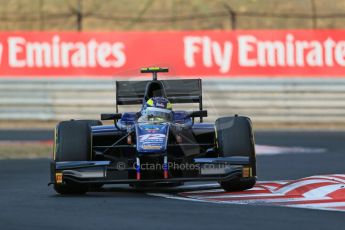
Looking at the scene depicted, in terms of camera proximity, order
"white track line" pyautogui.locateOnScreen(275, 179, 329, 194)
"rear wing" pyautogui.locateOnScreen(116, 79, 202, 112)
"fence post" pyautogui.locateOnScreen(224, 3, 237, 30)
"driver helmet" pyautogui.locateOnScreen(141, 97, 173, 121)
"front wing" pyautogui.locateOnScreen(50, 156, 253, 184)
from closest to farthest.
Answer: "front wing" pyautogui.locateOnScreen(50, 156, 253, 184)
"white track line" pyautogui.locateOnScreen(275, 179, 329, 194)
"driver helmet" pyautogui.locateOnScreen(141, 97, 173, 121)
"rear wing" pyautogui.locateOnScreen(116, 79, 202, 112)
"fence post" pyautogui.locateOnScreen(224, 3, 237, 30)

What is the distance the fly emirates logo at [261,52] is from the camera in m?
22.3

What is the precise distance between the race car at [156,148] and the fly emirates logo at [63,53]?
1026 cm

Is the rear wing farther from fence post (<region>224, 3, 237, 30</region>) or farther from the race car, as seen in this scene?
fence post (<region>224, 3, 237, 30</region>)

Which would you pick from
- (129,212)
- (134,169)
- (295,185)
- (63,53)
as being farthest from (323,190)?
(63,53)

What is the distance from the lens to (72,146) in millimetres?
11438

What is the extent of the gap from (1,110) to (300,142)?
23.5 feet

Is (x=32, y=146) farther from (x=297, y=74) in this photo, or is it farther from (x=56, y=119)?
(x=297, y=74)

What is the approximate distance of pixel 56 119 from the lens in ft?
76.4

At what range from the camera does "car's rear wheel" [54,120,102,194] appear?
11375 mm

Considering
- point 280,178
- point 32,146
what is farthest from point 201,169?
point 32,146

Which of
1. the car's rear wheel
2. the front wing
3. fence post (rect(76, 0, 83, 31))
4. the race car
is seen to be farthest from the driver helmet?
fence post (rect(76, 0, 83, 31))

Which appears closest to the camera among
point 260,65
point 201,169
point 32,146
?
point 201,169

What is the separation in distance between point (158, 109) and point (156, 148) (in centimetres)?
97

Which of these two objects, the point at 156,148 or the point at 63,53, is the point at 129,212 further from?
the point at 63,53
